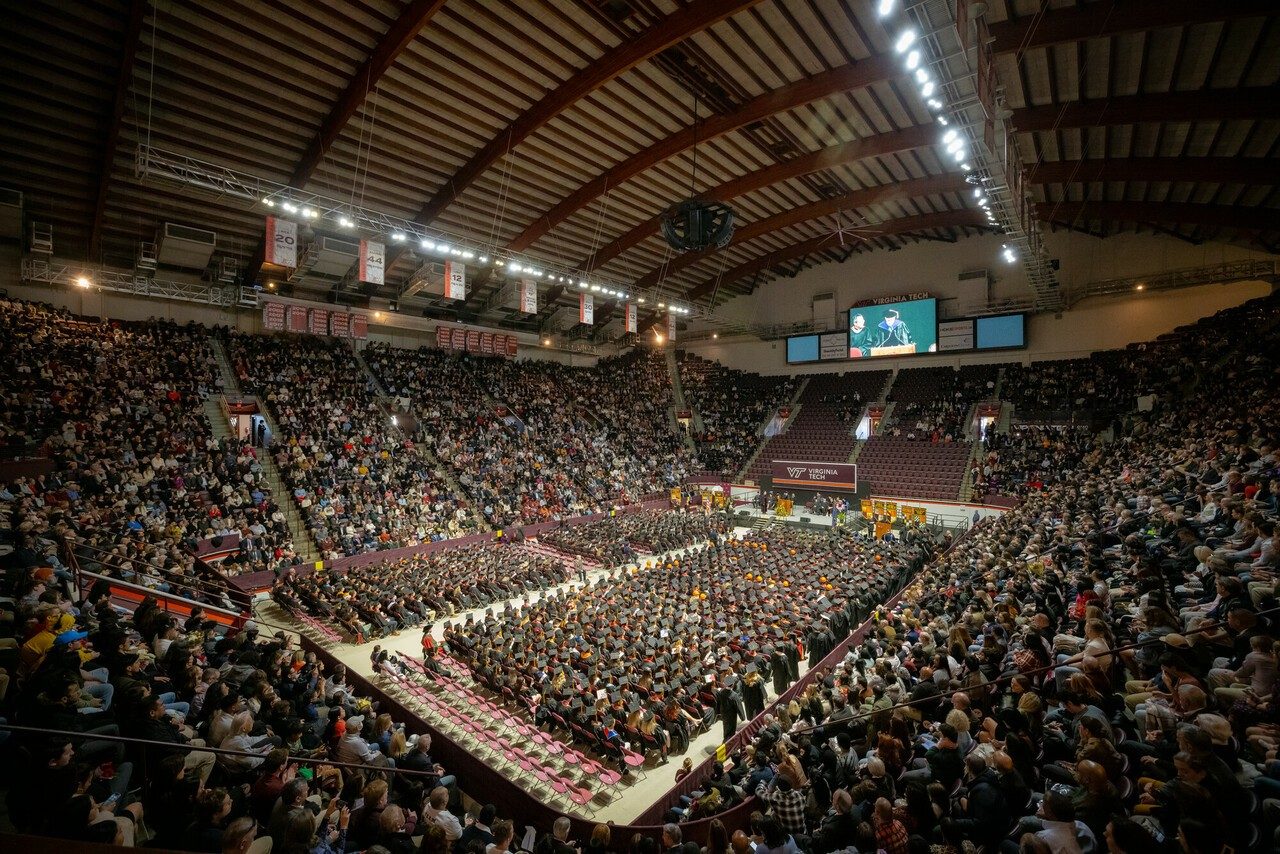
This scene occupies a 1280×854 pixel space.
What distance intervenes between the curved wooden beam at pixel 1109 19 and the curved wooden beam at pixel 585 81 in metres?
5.97

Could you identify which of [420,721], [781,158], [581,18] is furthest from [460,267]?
[420,721]

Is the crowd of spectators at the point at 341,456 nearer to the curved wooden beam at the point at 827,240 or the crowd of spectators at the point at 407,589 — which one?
the crowd of spectators at the point at 407,589

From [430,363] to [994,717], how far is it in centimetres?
2866

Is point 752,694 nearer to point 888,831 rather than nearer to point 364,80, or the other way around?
point 888,831

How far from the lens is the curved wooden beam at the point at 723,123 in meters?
14.1

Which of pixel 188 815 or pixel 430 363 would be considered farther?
pixel 430 363

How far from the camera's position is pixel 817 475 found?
26.4 m

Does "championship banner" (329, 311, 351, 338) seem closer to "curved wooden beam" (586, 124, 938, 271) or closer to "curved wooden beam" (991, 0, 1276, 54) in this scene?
"curved wooden beam" (586, 124, 938, 271)

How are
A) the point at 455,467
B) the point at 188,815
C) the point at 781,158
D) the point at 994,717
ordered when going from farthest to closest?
1. the point at 455,467
2. the point at 781,158
3. the point at 994,717
4. the point at 188,815

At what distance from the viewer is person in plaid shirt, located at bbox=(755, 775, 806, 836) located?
513 centimetres

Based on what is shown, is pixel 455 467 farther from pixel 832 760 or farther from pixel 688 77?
pixel 832 760

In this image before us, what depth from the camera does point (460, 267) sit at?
18625 millimetres

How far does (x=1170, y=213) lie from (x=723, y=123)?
696 inches

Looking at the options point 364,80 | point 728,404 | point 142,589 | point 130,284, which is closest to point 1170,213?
point 728,404
